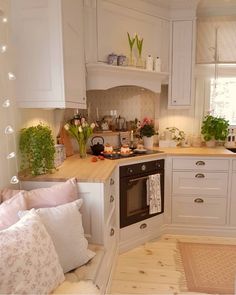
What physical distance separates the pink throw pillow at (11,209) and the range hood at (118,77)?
59.2 inches

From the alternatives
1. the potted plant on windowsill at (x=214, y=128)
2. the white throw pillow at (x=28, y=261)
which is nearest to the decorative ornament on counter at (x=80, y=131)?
the white throw pillow at (x=28, y=261)

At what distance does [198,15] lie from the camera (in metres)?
3.39

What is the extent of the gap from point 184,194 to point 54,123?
5.46 feet

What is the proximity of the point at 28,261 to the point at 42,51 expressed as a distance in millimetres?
1490

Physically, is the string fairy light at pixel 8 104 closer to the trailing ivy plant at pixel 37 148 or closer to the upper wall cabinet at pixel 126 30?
the trailing ivy plant at pixel 37 148

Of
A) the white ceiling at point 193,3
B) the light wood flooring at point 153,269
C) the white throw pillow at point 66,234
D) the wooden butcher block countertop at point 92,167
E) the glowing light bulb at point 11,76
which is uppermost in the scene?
the white ceiling at point 193,3

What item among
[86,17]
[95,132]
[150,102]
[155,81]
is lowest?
[95,132]

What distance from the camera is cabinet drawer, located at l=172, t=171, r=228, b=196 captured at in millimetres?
2943

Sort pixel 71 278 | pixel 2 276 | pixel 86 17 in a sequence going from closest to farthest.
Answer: pixel 2 276 < pixel 71 278 < pixel 86 17

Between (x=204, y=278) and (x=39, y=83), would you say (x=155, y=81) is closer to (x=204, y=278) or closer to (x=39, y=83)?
(x=39, y=83)

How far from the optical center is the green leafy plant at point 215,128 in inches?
130

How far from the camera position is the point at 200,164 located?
2.94 metres

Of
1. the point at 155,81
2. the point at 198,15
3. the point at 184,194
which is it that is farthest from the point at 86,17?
the point at 184,194

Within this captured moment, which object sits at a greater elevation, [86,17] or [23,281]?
[86,17]
